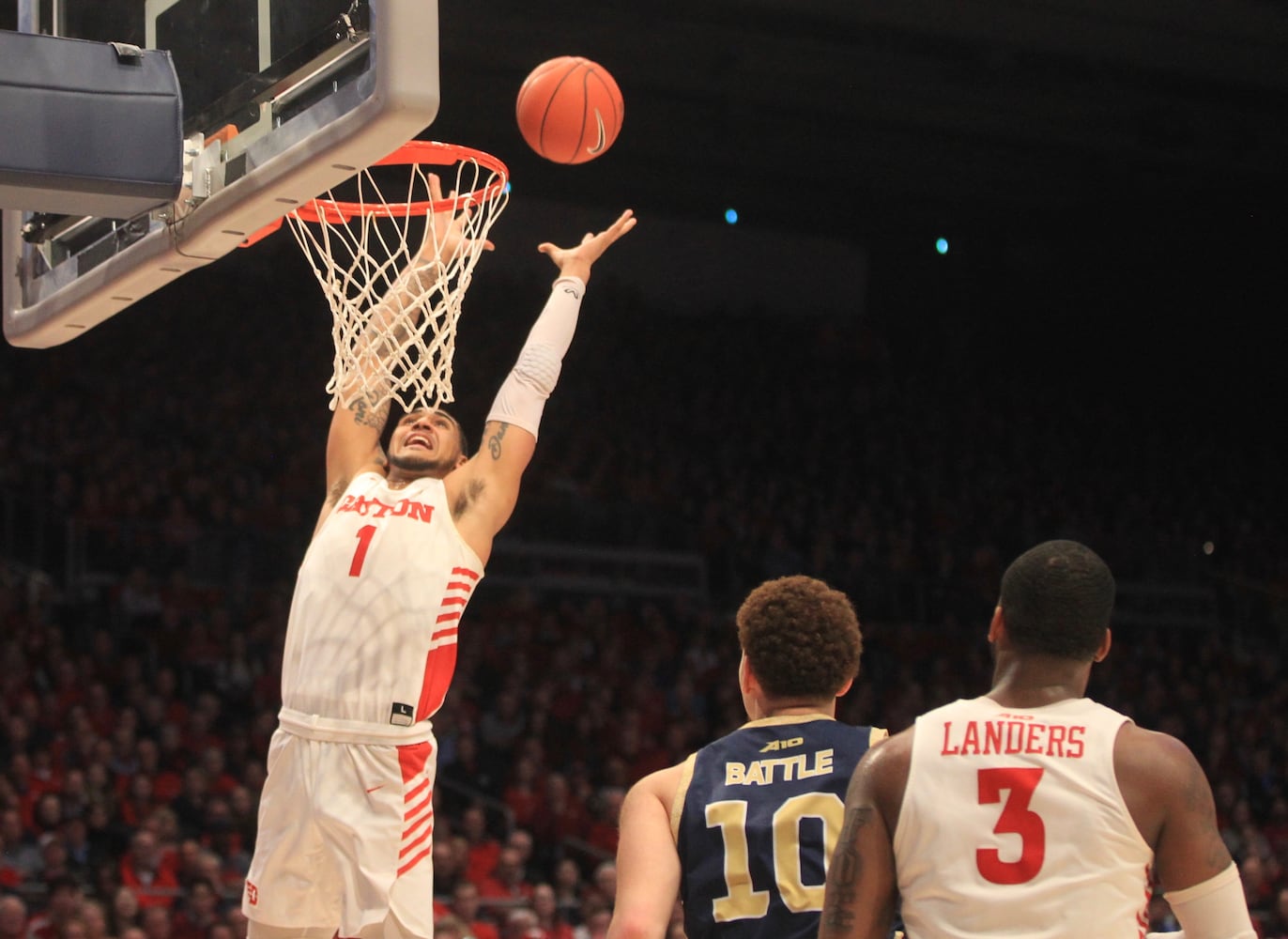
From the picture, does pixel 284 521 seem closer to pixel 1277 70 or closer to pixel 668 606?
pixel 668 606

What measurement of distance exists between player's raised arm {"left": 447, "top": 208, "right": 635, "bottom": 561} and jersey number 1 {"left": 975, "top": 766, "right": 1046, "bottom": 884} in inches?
99.3

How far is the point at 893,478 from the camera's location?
57.6 feet

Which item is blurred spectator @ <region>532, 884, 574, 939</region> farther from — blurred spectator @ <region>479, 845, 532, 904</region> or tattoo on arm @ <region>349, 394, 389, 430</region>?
tattoo on arm @ <region>349, 394, 389, 430</region>

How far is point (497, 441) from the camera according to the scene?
5.14 metres

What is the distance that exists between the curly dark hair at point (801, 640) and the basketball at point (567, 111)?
2.89 meters

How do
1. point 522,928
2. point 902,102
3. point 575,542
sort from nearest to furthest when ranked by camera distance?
point 522,928, point 575,542, point 902,102

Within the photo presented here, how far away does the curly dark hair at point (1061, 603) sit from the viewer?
107 inches

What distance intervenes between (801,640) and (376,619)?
6.19ft

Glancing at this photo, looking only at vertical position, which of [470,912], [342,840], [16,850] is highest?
[342,840]

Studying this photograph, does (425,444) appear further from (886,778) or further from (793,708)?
(886,778)

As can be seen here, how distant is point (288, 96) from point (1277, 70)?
13.9 metres

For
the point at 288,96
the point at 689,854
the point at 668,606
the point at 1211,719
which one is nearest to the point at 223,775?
the point at 668,606

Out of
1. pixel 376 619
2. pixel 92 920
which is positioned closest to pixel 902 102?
pixel 92 920

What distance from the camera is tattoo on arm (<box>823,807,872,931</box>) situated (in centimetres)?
270
